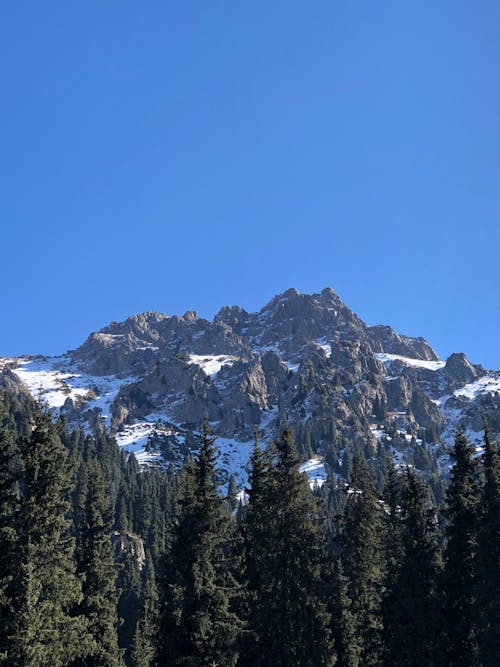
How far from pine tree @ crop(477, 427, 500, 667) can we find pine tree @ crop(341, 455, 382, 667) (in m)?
12.2

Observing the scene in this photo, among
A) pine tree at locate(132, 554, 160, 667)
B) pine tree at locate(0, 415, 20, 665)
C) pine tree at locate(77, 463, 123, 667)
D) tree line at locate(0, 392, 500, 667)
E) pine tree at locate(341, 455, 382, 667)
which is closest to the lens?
pine tree at locate(0, 415, 20, 665)

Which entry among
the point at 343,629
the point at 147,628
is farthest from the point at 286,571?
the point at 147,628

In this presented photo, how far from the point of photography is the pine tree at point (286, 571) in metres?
33.0

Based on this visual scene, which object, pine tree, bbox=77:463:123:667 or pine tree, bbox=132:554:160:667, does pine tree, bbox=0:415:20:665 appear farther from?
pine tree, bbox=132:554:160:667

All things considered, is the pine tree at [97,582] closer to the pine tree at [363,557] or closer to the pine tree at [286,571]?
the pine tree at [286,571]

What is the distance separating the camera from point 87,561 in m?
37.4

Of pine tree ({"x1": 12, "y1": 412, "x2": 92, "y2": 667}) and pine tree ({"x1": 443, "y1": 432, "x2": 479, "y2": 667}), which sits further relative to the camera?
pine tree ({"x1": 443, "y1": 432, "x2": 479, "y2": 667})

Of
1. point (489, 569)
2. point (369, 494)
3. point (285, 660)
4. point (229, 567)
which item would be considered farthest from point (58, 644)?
point (369, 494)

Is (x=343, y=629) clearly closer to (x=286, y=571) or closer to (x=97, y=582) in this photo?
(x=286, y=571)

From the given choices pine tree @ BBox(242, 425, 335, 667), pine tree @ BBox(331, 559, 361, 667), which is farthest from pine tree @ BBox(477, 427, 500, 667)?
pine tree @ BBox(331, 559, 361, 667)

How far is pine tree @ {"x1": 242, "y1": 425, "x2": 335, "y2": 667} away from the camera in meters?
33.0

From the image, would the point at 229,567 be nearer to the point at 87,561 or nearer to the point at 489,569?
the point at 87,561

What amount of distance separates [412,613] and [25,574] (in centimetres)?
2292

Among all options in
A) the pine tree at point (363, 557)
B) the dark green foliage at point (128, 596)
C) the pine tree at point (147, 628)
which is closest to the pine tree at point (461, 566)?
the pine tree at point (363, 557)
